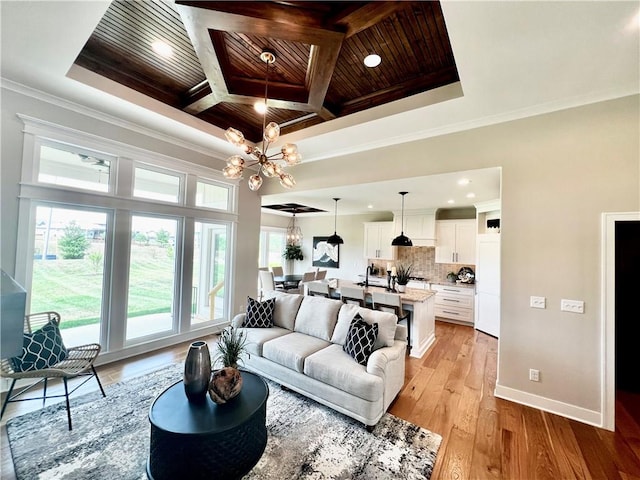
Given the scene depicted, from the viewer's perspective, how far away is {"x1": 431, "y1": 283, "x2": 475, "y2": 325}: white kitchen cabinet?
232 inches

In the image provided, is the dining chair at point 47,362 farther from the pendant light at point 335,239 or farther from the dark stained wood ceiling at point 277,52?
the pendant light at point 335,239

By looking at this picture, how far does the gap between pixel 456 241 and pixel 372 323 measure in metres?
4.51

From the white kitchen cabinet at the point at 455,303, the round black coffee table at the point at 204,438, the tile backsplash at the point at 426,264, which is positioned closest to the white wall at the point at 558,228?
the round black coffee table at the point at 204,438

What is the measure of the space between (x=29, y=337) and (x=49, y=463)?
1241mm

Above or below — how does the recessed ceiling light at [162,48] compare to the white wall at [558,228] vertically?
above

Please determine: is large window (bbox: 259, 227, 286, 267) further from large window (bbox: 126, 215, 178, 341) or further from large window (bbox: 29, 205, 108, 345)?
large window (bbox: 29, 205, 108, 345)

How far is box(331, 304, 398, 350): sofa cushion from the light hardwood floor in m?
0.72

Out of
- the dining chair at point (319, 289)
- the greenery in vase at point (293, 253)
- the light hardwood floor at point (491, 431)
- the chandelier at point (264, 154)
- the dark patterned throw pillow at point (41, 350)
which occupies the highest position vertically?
the chandelier at point (264, 154)

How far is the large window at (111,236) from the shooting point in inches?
119

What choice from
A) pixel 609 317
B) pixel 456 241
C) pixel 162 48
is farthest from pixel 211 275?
pixel 456 241

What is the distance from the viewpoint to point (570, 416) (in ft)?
8.66

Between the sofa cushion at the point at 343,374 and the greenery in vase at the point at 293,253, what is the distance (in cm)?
687

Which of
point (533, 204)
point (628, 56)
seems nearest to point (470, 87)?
point (628, 56)

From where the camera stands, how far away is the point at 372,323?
2.91 meters
